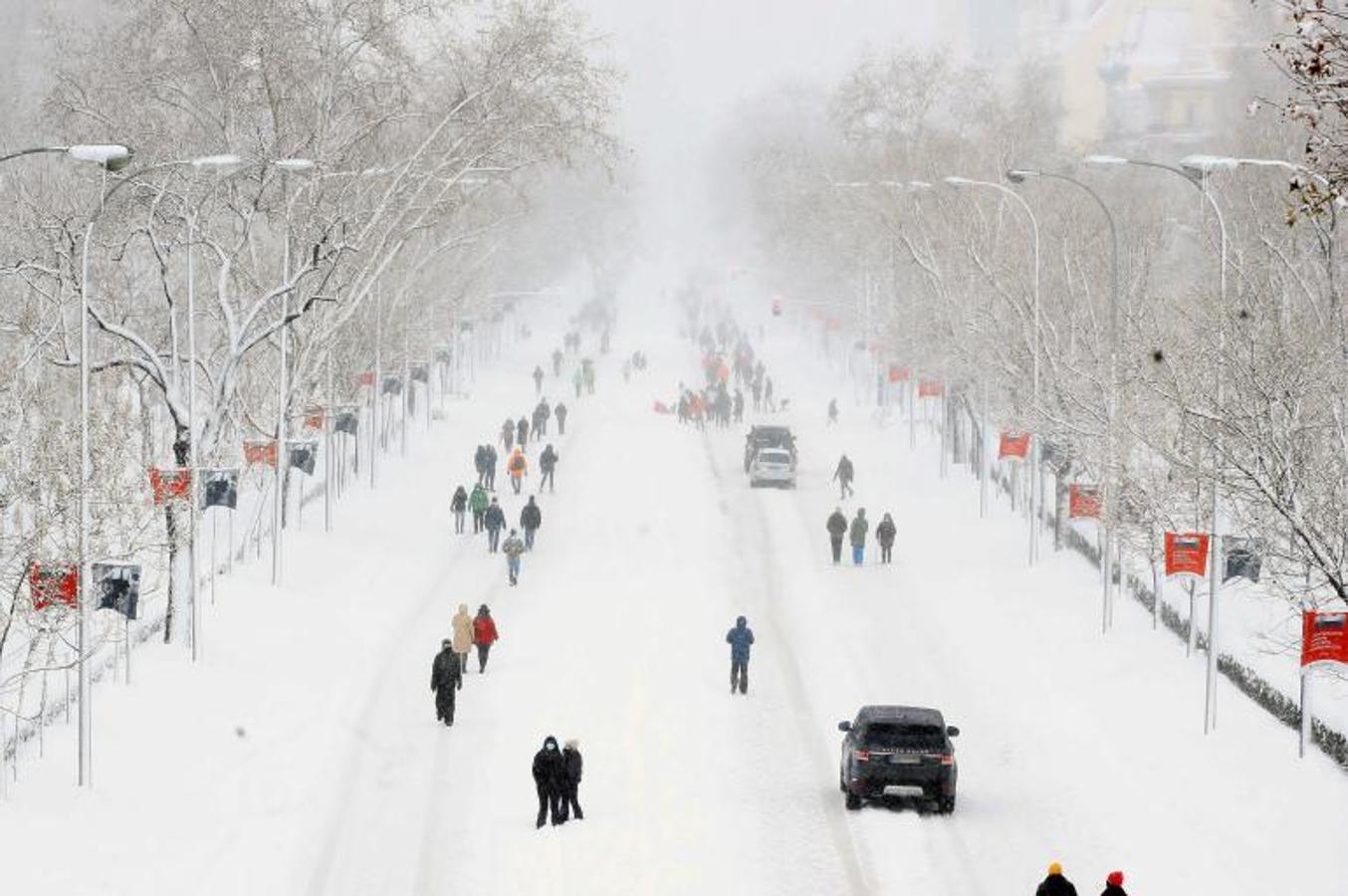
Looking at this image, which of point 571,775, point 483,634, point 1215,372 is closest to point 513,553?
point 483,634

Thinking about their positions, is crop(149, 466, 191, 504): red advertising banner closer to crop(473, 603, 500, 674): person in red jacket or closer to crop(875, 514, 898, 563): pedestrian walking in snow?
crop(473, 603, 500, 674): person in red jacket

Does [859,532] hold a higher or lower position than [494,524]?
higher

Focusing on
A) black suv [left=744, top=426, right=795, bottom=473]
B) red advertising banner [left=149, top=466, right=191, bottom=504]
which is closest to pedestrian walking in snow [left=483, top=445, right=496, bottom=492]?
black suv [left=744, top=426, right=795, bottom=473]

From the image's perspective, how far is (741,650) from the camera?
34.2 meters

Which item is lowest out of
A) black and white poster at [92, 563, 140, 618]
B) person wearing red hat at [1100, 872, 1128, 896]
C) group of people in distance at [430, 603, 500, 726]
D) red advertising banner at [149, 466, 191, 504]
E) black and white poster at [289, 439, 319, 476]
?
group of people in distance at [430, 603, 500, 726]

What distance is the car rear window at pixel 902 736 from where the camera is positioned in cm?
2716

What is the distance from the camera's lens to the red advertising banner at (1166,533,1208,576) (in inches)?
1258

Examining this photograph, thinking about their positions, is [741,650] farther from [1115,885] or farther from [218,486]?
[1115,885]

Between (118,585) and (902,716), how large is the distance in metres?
9.54

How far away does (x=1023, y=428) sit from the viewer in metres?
48.8

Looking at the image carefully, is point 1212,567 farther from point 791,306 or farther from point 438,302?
point 791,306

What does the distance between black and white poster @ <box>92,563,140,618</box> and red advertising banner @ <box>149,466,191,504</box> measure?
510 centimetres

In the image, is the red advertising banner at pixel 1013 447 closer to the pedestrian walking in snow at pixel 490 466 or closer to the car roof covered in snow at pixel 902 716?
the pedestrian walking in snow at pixel 490 466

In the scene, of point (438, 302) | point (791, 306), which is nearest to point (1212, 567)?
point (438, 302)
